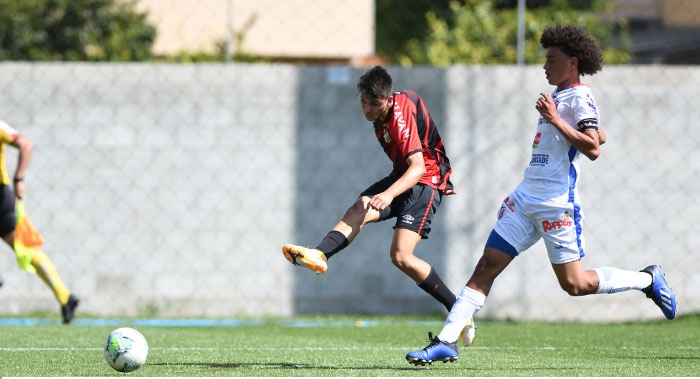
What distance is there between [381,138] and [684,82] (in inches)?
216

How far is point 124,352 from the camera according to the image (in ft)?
19.6

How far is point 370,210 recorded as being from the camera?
722cm

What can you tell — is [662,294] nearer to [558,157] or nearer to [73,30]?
[558,157]

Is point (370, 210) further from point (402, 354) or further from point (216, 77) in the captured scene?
point (216, 77)

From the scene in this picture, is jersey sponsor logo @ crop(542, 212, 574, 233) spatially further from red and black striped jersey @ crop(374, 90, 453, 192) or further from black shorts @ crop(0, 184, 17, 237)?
black shorts @ crop(0, 184, 17, 237)

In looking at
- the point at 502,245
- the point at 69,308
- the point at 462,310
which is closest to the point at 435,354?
the point at 462,310

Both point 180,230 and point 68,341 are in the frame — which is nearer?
point 68,341

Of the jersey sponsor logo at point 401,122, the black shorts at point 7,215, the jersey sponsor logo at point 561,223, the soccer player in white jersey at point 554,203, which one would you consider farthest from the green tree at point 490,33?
the jersey sponsor logo at point 561,223

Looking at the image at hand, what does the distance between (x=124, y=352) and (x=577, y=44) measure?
10.1 feet

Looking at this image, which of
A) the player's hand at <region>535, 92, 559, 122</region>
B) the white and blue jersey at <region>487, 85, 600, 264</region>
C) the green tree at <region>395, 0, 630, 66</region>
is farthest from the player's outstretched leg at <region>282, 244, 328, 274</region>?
the green tree at <region>395, 0, 630, 66</region>

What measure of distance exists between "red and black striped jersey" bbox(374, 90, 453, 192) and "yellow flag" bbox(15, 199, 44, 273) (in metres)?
3.91

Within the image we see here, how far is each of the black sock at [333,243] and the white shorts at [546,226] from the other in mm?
1017

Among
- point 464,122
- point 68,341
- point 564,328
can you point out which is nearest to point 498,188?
point 464,122

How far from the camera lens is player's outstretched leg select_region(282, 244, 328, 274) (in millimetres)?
6555
